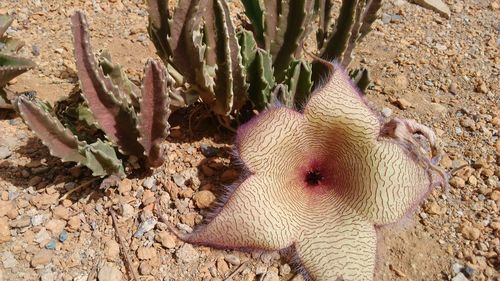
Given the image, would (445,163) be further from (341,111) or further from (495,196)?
(341,111)

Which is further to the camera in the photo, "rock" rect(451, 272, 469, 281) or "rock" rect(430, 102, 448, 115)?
"rock" rect(430, 102, 448, 115)

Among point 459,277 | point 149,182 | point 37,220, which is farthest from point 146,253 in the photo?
point 459,277

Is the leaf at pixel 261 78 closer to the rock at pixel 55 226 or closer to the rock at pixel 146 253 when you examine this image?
the rock at pixel 146 253

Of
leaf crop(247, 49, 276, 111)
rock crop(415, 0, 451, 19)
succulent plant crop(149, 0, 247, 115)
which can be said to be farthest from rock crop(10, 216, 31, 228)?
rock crop(415, 0, 451, 19)

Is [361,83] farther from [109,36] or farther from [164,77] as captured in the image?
[109,36]

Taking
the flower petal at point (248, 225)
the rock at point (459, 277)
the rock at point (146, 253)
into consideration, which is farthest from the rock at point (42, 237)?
the rock at point (459, 277)

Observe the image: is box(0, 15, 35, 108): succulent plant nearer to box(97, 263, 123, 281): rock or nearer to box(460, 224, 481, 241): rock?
box(97, 263, 123, 281): rock

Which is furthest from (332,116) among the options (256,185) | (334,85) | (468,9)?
(468,9)
